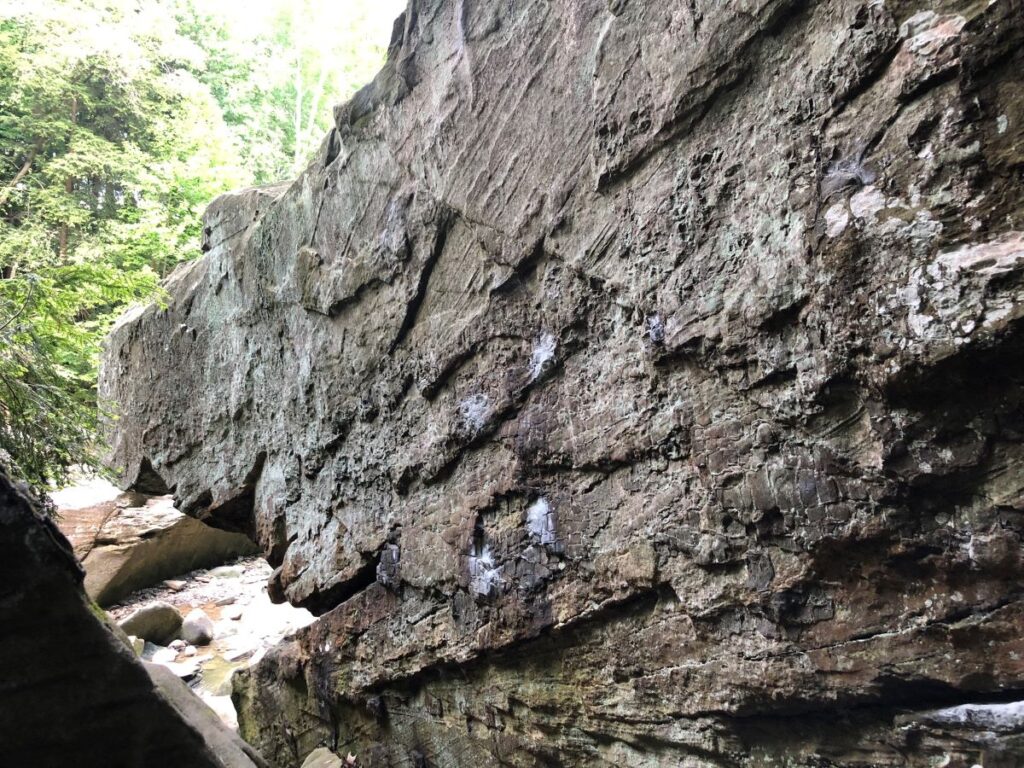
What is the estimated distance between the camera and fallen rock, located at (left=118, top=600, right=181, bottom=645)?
9.91 m

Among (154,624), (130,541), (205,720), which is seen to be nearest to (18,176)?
(130,541)

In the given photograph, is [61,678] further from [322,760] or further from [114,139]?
[114,139]

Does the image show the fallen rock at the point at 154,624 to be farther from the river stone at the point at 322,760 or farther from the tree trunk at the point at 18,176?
the tree trunk at the point at 18,176

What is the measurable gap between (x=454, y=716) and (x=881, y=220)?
182 inches

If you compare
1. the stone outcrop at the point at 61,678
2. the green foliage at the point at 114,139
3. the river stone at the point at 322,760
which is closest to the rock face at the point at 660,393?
the river stone at the point at 322,760

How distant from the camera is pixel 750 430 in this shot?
3332 millimetres

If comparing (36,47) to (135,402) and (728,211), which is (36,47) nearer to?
(135,402)

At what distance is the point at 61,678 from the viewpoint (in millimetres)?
2459

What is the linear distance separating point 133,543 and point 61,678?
10730 mm

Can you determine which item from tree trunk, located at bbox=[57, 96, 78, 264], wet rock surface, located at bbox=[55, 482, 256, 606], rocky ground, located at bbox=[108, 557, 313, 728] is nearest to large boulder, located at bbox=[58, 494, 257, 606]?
wet rock surface, located at bbox=[55, 482, 256, 606]

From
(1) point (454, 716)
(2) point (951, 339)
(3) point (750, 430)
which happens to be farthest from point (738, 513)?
(1) point (454, 716)

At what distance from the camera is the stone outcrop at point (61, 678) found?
2.26 meters

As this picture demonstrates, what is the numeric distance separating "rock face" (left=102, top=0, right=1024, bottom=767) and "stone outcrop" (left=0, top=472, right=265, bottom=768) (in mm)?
2404

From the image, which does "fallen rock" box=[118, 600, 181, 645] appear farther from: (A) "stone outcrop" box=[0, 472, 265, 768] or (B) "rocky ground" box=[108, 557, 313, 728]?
(A) "stone outcrop" box=[0, 472, 265, 768]
